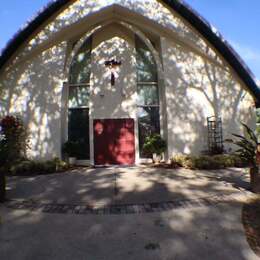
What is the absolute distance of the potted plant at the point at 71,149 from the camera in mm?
11641

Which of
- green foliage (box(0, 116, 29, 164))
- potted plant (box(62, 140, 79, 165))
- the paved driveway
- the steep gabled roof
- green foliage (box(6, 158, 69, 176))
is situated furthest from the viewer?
potted plant (box(62, 140, 79, 165))

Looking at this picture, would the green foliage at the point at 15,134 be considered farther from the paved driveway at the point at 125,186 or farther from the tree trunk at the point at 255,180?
the tree trunk at the point at 255,180

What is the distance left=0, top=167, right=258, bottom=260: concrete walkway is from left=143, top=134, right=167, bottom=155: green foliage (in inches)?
160

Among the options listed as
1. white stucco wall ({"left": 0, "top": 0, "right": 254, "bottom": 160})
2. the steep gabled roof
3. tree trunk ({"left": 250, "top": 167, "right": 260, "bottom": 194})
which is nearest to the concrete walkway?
tree trunk ({"left": 250, "top": 167, "right": 260, "bottom": 194})

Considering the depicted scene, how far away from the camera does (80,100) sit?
41.0ft

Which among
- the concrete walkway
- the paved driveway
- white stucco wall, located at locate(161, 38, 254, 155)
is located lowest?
the concrete walkway

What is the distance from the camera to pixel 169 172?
370 inches

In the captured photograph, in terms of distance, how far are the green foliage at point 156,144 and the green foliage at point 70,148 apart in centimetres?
308

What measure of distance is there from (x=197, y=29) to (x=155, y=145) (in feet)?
18.3

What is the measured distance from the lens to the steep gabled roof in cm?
1153

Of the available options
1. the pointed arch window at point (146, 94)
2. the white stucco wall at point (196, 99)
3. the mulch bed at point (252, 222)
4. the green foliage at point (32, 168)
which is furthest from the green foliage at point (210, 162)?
the green foliage at point (32, 168)

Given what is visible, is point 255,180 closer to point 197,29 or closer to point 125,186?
point 125,186

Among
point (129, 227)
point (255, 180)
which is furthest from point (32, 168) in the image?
point (255, 180)

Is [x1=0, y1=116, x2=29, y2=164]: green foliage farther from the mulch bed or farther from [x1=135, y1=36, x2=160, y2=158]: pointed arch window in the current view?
the mulch bed
